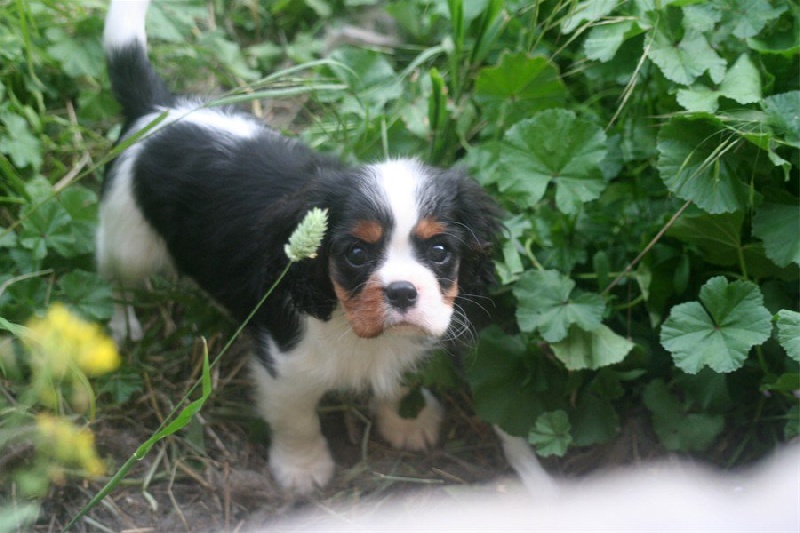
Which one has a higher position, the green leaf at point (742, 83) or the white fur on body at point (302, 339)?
the green leaf at point (742, 83)

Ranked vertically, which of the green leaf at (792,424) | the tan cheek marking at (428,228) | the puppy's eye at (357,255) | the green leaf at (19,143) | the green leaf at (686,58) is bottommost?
the green leaf at (792,424)

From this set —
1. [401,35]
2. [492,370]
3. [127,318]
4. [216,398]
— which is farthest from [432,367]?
[401,35]

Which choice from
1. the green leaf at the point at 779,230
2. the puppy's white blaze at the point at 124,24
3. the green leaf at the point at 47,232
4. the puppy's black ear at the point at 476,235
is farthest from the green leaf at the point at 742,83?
the green leaf at the point at 47,232

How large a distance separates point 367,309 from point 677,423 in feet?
4.20

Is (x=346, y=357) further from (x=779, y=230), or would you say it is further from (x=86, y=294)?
(x=779, y=230)

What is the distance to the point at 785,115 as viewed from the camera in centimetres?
286

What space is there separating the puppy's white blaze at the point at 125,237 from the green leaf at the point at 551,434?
4.78 ft

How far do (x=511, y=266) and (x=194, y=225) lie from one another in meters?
1.07

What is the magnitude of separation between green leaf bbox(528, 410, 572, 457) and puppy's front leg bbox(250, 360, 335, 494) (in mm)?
733

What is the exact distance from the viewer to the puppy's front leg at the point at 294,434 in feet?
10.4

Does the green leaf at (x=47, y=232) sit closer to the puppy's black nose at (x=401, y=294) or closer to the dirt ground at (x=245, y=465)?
the dirt ground at (x=245, y=465)

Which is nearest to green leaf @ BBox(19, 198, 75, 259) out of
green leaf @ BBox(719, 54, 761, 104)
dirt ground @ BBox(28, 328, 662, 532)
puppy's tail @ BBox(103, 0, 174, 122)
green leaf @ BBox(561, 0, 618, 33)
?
puppy's tail @ BBox(103, 0, 174, 122)

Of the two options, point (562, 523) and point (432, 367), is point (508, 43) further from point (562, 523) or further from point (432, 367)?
point (562, 523)

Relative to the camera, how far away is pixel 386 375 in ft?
10.1
